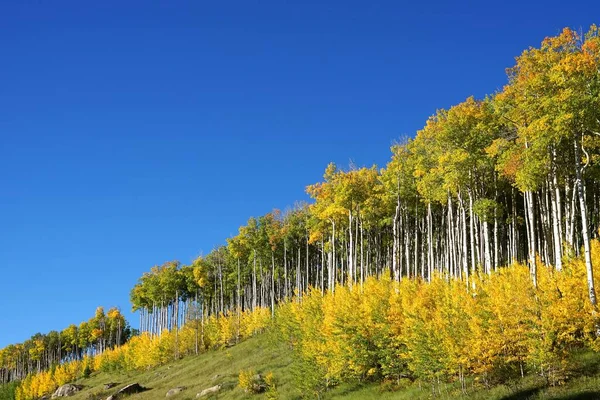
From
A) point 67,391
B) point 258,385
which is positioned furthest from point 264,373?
point 67,391

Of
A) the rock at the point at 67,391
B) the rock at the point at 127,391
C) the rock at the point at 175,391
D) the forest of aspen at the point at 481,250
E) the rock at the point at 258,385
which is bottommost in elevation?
the rock at the point at 67,391

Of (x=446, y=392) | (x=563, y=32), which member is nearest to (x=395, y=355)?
(x=446, y=392)

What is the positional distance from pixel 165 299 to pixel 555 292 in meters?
72.5

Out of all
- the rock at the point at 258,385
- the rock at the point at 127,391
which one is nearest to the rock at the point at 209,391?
the rock at the point at 258,385

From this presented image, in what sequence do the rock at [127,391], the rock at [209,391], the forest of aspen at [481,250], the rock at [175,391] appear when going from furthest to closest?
the rock at [127,391], the rock at [175,391], the rock at [209,391], the forest of aspen at [481,250]

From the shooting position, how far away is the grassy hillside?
80.1 ft

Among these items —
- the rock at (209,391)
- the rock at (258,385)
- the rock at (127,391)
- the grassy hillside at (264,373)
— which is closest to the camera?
the grassy hillside at (264,373)

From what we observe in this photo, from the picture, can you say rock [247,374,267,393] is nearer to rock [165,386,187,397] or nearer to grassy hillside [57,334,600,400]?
grassy hillside [57,334,600,400]

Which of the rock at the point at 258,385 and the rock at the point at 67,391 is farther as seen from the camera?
the rock at the point at 67,391

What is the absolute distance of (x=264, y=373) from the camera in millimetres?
47156

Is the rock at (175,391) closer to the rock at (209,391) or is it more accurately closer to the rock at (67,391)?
the rock at (209,391)

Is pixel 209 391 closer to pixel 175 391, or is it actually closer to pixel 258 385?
pixel 175 391

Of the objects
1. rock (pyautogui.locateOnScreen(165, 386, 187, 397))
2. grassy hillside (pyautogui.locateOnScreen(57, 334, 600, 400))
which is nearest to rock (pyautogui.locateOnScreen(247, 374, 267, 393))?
grassy hillside (pyautogui.locateOnScreen(57, 334, 600, 400))

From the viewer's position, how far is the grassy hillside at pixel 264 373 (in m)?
24.4
